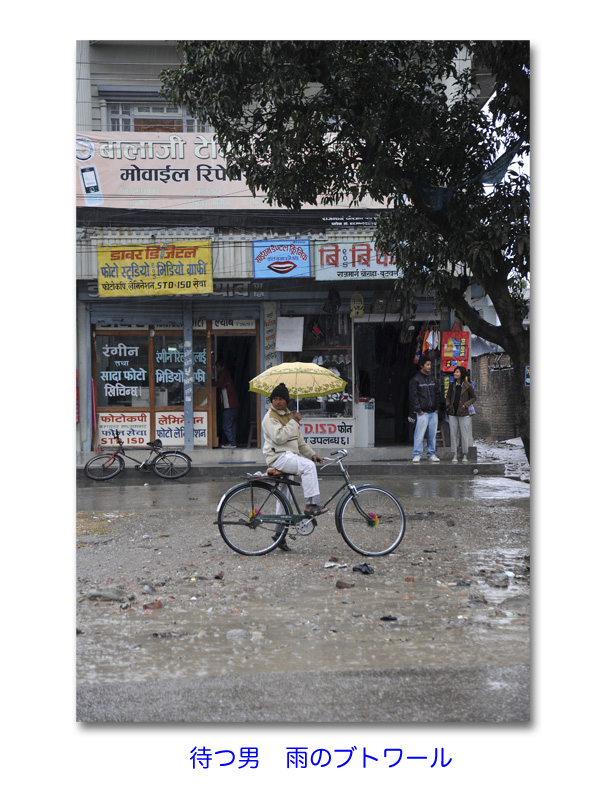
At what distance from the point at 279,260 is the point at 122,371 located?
3.64 feet

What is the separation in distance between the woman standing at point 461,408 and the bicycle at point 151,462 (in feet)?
5.25

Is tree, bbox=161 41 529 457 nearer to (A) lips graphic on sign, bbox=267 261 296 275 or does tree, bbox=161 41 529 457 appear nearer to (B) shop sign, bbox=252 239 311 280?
(B) shop sign, bbox=252 239 311 280

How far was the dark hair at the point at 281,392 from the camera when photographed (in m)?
4.46

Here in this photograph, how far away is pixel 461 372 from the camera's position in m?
4.65

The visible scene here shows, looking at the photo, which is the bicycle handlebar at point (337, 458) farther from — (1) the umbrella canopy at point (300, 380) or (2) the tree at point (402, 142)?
(2) the tree at point (402, 142)

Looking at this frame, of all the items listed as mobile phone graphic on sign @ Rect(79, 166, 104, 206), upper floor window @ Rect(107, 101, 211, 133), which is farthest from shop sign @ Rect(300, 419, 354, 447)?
upper floor window @ Rect(107, 101, 211, 133)

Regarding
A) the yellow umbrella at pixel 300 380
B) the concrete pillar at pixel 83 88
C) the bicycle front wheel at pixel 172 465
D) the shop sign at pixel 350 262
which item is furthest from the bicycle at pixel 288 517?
the concrete pillar at pixel 83 88

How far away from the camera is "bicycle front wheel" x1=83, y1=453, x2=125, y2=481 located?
4.19m

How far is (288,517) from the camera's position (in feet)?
18.2

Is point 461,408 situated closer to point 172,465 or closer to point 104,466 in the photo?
point 172,465

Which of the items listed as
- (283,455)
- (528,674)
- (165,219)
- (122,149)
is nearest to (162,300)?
(165,219)

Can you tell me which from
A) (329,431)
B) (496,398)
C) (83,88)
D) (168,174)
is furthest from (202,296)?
(496,398)

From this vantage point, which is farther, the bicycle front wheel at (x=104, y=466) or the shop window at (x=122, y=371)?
the shop window at (x=122, y=371)
